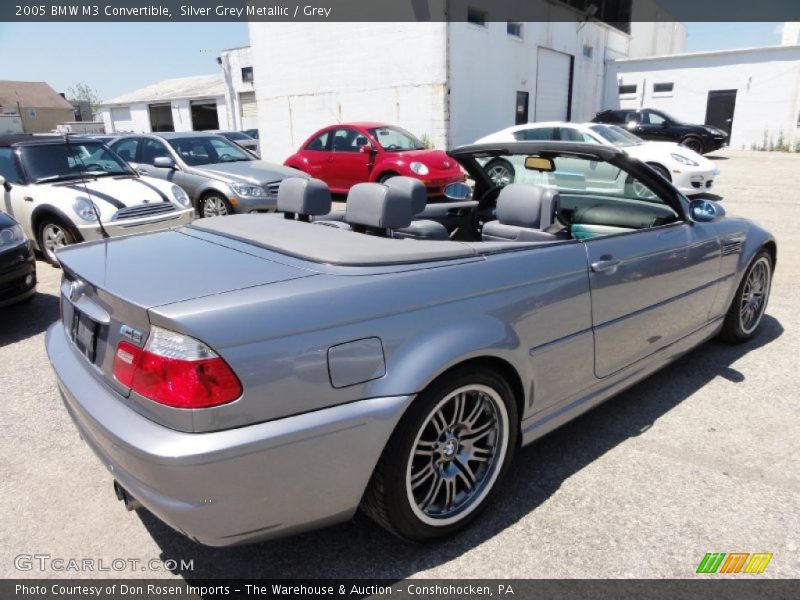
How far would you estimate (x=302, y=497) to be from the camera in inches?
73.2

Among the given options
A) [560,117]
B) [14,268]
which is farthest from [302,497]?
[560,117]

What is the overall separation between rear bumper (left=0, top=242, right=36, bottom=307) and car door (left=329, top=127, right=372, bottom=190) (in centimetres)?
637

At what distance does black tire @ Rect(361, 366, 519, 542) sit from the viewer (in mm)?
2037

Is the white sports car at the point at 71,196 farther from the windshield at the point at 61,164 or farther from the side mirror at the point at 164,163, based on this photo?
the side mirror at the point at 164,163

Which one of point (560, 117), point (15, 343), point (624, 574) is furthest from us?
point (560, 117)

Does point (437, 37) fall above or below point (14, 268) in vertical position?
above

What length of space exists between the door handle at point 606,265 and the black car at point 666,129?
18.5 metres

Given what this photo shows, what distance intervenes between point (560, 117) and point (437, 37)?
9666 mm

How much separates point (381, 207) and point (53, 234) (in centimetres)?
578

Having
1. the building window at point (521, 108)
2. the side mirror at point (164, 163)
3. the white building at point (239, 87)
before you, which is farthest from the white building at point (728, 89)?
the side mirror at point (164, 163)

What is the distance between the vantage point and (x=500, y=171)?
3939 millimetres

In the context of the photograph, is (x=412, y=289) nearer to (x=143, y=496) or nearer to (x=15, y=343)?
(x=143, y=496)

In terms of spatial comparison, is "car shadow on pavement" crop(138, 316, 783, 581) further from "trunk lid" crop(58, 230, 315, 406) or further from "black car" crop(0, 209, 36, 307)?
"black car" crop(0, 209, 36, 307)

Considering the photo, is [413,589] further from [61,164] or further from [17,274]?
[61,164]
